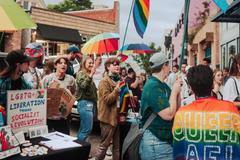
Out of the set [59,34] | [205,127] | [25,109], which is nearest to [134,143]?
[205,127]

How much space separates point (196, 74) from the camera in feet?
7.85

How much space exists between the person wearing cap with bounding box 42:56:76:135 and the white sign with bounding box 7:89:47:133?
1.12 m

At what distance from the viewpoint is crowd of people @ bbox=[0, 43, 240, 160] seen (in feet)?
7.29

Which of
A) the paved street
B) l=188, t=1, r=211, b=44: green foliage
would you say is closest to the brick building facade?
l=188, t=1, r=211, b=44: green foliage

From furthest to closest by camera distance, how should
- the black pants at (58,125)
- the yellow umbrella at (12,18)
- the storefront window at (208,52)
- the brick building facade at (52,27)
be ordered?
the brick building facade at (52,27)
the storefront window at (208,52)
the black pants at (58,125)
the yellow umbrella at (12,18)

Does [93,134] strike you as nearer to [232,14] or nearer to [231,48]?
[232,14]

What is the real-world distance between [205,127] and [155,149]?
895 mm

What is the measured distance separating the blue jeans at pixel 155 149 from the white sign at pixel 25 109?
1257 millimetres

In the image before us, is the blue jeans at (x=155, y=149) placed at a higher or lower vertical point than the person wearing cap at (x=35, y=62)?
lower

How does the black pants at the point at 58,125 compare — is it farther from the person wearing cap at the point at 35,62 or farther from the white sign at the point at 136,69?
the white sign at the point at 136,69

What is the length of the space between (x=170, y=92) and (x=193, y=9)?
21242 millimetres

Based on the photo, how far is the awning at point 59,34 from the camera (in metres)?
22.9

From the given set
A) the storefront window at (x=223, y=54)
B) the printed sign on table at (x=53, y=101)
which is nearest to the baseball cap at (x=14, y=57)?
the printed sign on table at (x=53, y=101)

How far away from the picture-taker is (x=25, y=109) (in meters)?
3.01
